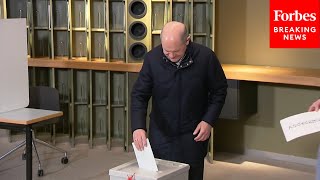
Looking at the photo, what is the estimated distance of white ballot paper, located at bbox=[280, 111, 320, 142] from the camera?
2703 millimetres

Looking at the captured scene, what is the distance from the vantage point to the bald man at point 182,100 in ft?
10.9

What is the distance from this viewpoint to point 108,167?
5445 millimetres

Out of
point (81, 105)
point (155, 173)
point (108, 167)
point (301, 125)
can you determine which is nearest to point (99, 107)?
point (81, 105)

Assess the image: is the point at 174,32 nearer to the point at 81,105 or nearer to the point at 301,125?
the point at 301,125

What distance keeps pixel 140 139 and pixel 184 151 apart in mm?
438

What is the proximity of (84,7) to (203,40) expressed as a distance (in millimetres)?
1448

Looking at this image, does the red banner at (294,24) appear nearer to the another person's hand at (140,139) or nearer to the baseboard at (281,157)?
the baseboard at (281,157)

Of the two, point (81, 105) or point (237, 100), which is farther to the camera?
point (81, 105)

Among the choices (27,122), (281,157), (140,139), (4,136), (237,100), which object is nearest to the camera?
(140,139)

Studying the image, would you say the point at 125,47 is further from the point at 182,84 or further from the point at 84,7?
the point at 182,84

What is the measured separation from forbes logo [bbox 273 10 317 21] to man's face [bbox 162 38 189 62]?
8.24ft

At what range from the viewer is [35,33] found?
6.42 m

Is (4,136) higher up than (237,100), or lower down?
lower down

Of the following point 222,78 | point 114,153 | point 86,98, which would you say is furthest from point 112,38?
point 222,78
